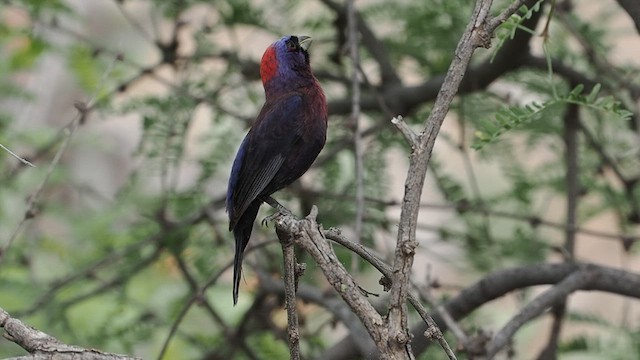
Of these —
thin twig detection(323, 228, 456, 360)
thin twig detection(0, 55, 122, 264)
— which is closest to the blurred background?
thin twig detection(0, 55, 122, 264)

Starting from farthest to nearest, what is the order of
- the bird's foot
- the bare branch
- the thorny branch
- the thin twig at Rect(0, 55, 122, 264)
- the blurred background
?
the blurred background, the thin twig at Rect(0, 55, 122, 264), the bird's foot, the bare branch, the thorny branch

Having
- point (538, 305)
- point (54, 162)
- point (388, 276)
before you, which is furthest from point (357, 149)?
point (388, 276)

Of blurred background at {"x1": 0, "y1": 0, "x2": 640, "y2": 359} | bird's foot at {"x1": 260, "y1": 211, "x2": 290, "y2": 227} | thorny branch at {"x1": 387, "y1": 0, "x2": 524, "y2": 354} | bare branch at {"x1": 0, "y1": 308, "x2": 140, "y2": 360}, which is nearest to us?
thorny branch at {"x1": 387, "y1": 0, "x2": 524, "y2": 354}

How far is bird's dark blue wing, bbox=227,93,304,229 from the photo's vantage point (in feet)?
8.96

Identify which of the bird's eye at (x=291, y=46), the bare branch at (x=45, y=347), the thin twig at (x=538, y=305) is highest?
the bird's eye at (x=291, y=46)

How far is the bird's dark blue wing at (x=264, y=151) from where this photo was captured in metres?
2.73

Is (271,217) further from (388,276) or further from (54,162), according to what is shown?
(54,162)

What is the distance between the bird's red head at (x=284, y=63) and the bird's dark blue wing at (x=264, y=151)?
0.14 meters

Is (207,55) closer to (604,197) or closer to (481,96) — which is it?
(481,96)

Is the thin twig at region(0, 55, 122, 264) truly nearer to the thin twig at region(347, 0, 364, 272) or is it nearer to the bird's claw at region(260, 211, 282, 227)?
the bird's claw at region(260, 211, 282, 227)

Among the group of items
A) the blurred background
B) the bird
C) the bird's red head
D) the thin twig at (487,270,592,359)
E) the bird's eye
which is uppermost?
the blurred background

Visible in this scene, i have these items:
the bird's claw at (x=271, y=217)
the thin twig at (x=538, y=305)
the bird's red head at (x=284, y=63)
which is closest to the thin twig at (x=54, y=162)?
the bird's red head at (x=284, y=63)

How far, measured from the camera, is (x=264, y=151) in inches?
109

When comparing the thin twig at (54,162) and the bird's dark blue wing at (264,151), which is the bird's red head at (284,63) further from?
the thin twig at (54,162)
